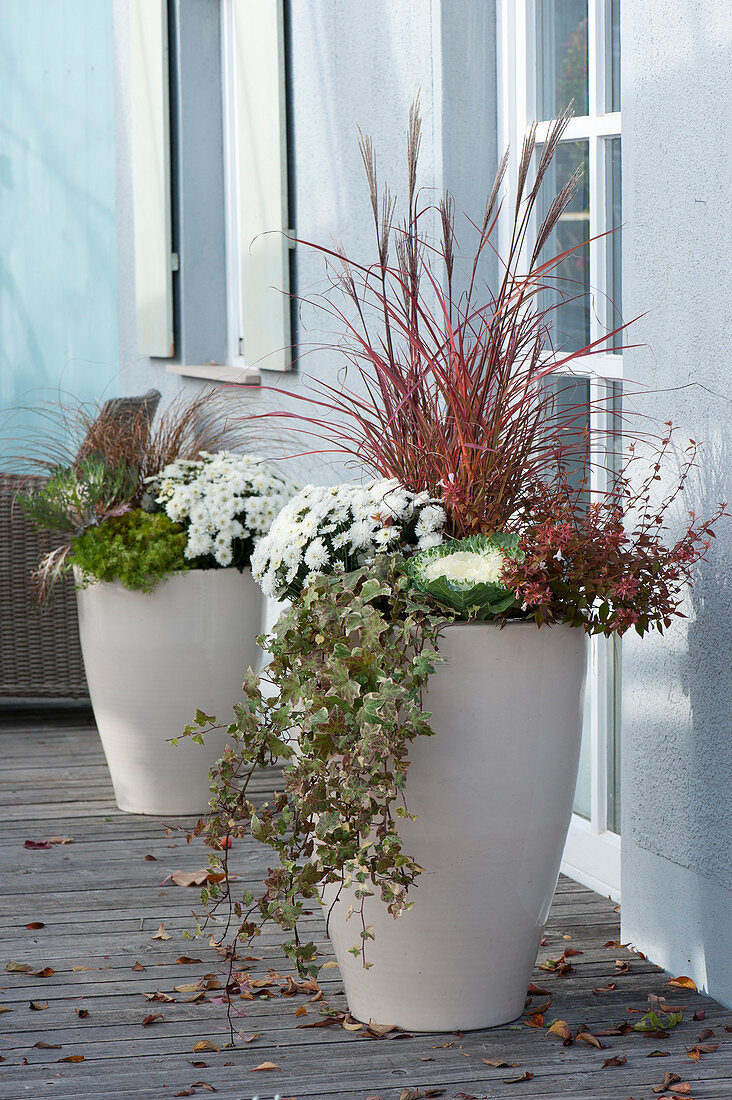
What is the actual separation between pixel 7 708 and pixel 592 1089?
3.30 metres

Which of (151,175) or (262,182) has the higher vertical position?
(151,175)

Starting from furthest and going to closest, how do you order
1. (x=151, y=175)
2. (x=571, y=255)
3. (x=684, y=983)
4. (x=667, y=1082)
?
(x=151, y=175) → (x=571, y=255) → (x=684, y=983) → (x=667, y=1082)

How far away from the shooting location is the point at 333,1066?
6.88 feet

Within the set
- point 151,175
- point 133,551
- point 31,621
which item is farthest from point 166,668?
point 151,175

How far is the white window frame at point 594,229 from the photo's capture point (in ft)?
9.20

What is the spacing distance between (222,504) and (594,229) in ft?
3.72

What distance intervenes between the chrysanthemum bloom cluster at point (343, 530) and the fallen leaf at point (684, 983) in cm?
90

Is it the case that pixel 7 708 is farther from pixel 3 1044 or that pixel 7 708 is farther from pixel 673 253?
pixel 673 253

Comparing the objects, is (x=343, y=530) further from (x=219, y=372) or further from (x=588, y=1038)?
(x=219, y=372)

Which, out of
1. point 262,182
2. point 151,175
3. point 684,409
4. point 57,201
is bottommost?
point 684,409

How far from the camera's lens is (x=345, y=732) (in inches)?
80.4

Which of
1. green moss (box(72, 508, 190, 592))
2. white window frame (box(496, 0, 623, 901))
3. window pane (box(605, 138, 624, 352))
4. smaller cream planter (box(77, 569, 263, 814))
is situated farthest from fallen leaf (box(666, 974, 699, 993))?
green moss (box(72, 508, 190, 592))

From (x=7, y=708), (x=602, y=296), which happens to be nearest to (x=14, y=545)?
(x=7, y=708)

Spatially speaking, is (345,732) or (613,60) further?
(613,60)
